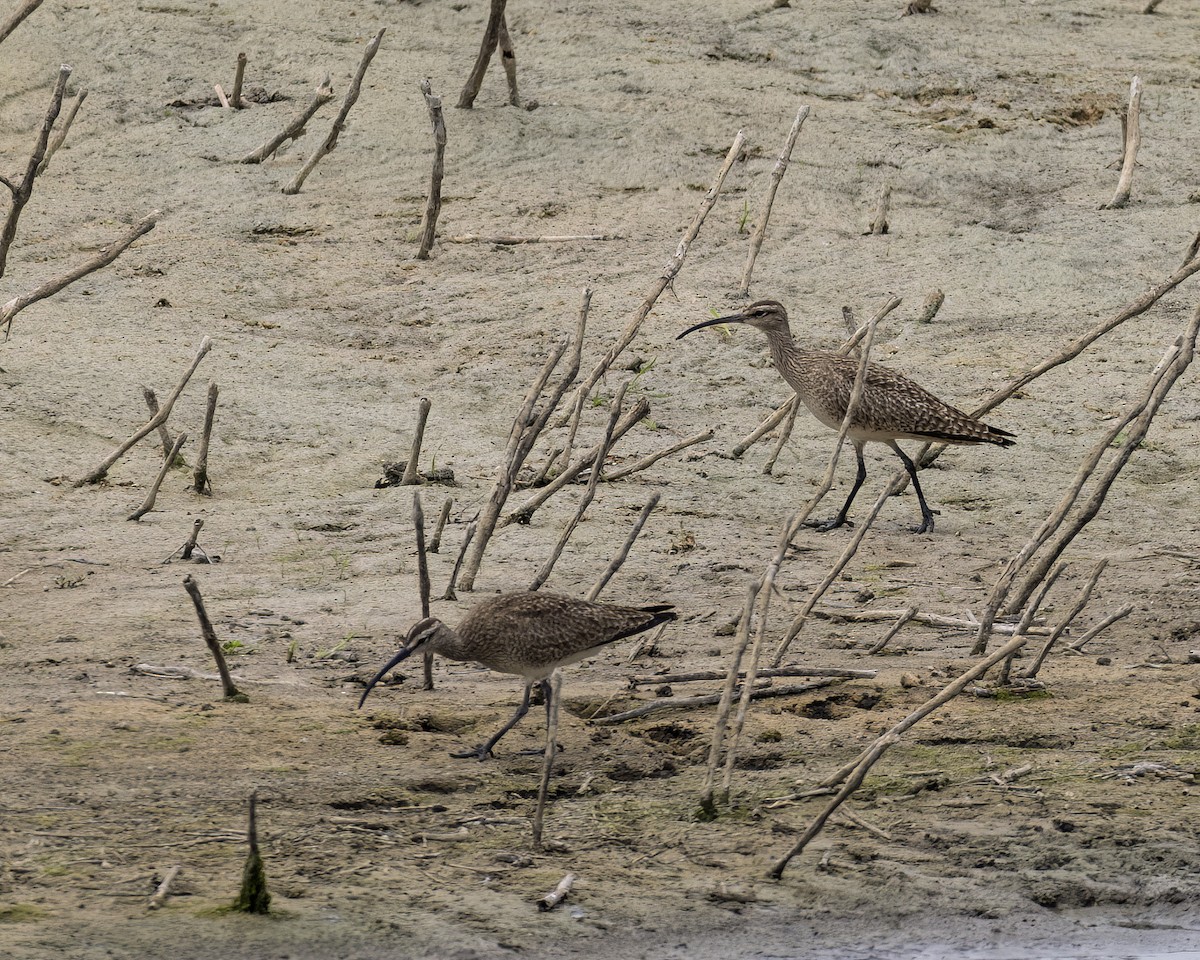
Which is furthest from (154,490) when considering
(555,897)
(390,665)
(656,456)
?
(555,897)

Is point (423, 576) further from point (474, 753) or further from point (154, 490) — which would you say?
point (154, 490)

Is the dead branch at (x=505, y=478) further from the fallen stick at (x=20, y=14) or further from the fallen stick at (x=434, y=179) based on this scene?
the fallen stick at (x=434, y=179)

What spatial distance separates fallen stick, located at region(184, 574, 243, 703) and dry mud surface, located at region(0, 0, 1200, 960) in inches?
3.1

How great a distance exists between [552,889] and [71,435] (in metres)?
5.42

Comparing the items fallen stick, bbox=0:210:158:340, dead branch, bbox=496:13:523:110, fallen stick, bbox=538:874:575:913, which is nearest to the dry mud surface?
fallen stick, bbox=538:874:575:913

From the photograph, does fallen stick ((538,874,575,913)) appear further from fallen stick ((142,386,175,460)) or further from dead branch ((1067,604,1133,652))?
fallen stick ((142,386,175,460))

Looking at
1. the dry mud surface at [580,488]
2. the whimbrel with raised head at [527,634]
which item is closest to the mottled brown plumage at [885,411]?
the dry mud surface at [580,488]

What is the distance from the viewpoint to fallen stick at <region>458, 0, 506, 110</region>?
13.1 metres

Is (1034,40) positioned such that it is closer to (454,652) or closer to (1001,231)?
(1001,231)

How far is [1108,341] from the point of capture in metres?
11.2

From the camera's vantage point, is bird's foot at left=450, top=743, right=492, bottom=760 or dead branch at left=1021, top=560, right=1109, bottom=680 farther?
dead branch at left=1021, top=560, right=1109, bottom=680

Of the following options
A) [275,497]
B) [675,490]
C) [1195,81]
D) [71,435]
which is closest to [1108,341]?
[675,490]

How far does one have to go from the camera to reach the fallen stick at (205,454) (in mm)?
8766

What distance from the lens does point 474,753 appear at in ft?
20.3
